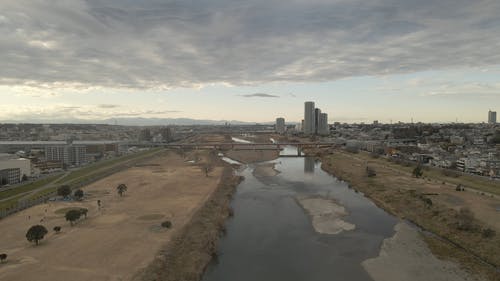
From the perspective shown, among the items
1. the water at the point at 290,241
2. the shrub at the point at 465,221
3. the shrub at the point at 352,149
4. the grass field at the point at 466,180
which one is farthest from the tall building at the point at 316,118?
the shrub at the point at 465,221

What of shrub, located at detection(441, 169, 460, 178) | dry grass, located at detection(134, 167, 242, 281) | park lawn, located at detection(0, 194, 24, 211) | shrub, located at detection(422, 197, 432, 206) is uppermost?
shrub, located at detection(441, 169, 460, 178)

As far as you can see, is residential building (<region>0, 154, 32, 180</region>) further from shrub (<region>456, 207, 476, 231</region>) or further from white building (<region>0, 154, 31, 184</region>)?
shrub (<region>456, 207, 476, 231</region>)

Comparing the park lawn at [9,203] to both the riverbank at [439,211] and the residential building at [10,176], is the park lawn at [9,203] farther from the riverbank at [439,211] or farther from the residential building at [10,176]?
the riverbank at [439,211]

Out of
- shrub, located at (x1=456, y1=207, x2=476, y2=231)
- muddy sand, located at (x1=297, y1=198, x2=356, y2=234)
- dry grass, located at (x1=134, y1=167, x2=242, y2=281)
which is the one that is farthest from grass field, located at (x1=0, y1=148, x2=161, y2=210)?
shrub, located at (x1=456, y1=207, x2=476, y2=231)

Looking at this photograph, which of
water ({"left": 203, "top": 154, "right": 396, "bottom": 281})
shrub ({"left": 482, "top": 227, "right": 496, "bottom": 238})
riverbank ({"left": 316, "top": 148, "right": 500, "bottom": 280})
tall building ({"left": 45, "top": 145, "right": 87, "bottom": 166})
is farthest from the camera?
tall building ({"left": 45, "top": 145, "right": 87, "bottom": 166})

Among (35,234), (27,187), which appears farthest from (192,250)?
(27,187)

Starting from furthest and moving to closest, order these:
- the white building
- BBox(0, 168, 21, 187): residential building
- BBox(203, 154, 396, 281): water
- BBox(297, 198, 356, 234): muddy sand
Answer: the white building → BBox(0, 168, 21, 187): residential building → BBox(297, 198, 356, 234): muddy sand → BBox(203, 154, 396, 281): water
